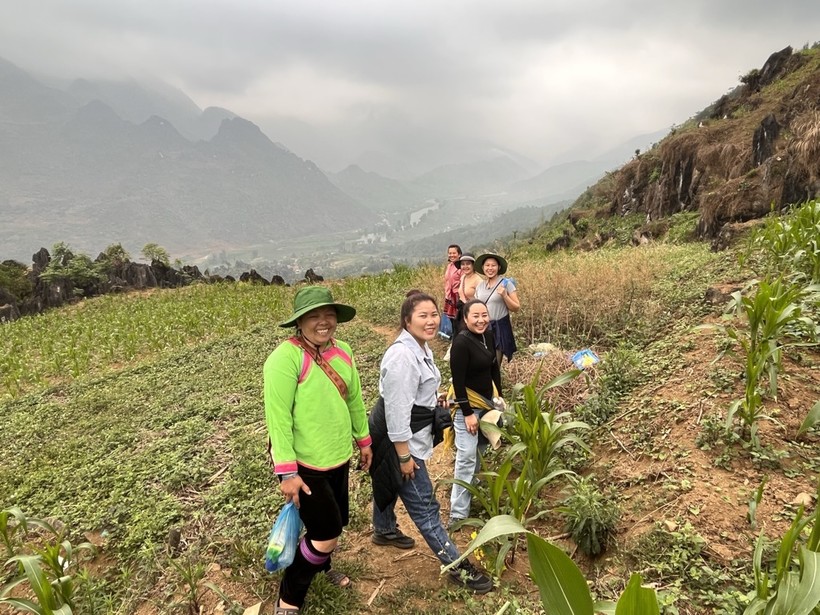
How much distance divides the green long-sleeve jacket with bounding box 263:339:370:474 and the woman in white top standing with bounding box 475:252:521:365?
102 inches

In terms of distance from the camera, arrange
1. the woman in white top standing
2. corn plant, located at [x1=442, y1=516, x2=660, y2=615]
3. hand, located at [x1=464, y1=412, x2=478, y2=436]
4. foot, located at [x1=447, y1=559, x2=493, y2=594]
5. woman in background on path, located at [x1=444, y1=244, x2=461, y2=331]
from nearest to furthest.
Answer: corn plant, located at [x1=442, y1=516, x2=660, y2=615]
foot, located at [x1=447, y1=559, x2=493, y2=594]
hand, located at [x1=464, y1=412, x2=478, y2=436]
the woman in white top standing
woman in background on path, located at [x1=444, y1=244, x2=461, y2=331]

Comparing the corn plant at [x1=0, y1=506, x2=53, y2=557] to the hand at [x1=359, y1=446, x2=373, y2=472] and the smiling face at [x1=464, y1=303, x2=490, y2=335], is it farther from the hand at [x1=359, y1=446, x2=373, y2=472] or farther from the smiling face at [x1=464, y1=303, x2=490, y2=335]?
the smiling face at [x1=464, y1=303, x2=490, y2=335]

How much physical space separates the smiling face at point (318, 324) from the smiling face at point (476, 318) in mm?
1080

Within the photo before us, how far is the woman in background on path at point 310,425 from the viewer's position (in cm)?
226

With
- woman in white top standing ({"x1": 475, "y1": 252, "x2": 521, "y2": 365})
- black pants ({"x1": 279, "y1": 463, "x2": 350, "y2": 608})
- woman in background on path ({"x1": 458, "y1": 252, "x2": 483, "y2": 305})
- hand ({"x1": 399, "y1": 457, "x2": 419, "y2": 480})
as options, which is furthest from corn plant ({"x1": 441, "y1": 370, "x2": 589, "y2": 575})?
woman in background on path ({"x1": 458, "y1": 252, "x2": 483, "y2": 305})

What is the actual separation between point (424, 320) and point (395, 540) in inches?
72.0

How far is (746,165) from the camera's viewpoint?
1549cm

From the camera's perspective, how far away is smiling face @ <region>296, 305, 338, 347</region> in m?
2.41

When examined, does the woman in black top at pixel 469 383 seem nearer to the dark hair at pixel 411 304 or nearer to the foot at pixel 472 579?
the foot at pixel 472 579

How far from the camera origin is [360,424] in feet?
9.05

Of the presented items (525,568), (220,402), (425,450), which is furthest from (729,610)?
(220,402)

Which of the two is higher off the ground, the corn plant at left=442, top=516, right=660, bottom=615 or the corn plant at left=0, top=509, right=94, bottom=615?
the corn plant at left=442, top=516, right=660, bottom=615

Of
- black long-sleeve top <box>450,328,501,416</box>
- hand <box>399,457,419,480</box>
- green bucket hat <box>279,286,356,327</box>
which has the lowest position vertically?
hand <box>399,457,419,480</box>

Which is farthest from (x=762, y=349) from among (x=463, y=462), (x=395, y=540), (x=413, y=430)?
(x=395, y=540)
